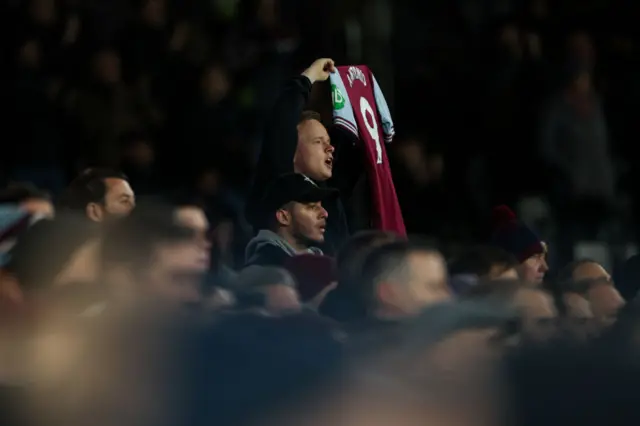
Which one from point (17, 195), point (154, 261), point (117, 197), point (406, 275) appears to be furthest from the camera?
point (17, 195)

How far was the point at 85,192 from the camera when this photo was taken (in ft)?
17.3

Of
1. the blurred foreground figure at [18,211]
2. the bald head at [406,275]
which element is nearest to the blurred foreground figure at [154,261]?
the bald head at [406,275]

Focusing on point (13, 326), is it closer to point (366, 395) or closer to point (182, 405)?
point (182, 405)

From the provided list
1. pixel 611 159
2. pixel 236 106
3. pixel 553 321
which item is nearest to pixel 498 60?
pixel 611 159

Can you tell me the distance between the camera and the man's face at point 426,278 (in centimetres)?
333

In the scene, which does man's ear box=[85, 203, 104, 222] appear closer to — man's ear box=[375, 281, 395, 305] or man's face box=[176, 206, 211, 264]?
man's face box=[176, 206, 211, 264]

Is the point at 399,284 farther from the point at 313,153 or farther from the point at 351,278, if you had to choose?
the point at 313,153

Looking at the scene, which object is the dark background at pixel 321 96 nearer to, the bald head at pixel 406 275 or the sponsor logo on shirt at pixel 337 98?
the sponsor logo on shirt at pixel 337 98

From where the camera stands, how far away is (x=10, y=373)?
2484 mm

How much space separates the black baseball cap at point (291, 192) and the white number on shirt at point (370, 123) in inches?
17.6

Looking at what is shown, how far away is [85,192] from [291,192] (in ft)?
2.34

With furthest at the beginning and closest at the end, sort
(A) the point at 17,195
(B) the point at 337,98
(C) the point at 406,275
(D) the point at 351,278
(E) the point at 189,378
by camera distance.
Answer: (A) the point at 17,195, (B) the point at 337,98, (D) the point at 351,278, (C) the point at 406,275, (E) the point at 189,378

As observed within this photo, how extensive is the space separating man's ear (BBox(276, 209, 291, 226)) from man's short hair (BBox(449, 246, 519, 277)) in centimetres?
88

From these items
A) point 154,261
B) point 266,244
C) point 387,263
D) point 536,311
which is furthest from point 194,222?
point 536,311
